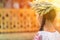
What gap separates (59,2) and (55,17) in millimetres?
74

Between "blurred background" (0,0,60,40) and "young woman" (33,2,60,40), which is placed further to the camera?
"blurred background" (0,0,60,40)

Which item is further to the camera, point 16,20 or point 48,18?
point 16,20

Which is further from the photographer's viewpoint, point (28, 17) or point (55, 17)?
point (28, 17)

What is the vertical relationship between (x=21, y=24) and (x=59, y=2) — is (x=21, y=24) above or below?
below

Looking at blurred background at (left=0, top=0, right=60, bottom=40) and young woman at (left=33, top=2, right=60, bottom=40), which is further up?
young woman at (left=33, top=2, right=60, bottom=40)

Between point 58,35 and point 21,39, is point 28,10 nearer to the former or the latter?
point 21,39

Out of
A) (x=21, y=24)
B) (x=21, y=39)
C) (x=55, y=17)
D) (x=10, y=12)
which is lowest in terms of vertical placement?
(x=21, y=39)

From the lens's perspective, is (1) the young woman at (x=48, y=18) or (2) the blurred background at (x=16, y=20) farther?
(2) the blurred background at (x=16, y=20)

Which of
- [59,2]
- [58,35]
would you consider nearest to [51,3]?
[59,2]

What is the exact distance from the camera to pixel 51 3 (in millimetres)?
818

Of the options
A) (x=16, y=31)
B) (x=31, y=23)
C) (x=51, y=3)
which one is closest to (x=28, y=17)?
(x=31, y=23)

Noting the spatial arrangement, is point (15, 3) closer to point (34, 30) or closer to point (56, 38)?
point (34, 30)

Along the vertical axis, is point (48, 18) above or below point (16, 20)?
above

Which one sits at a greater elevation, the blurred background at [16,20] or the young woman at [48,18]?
the young woman at [48,18]
